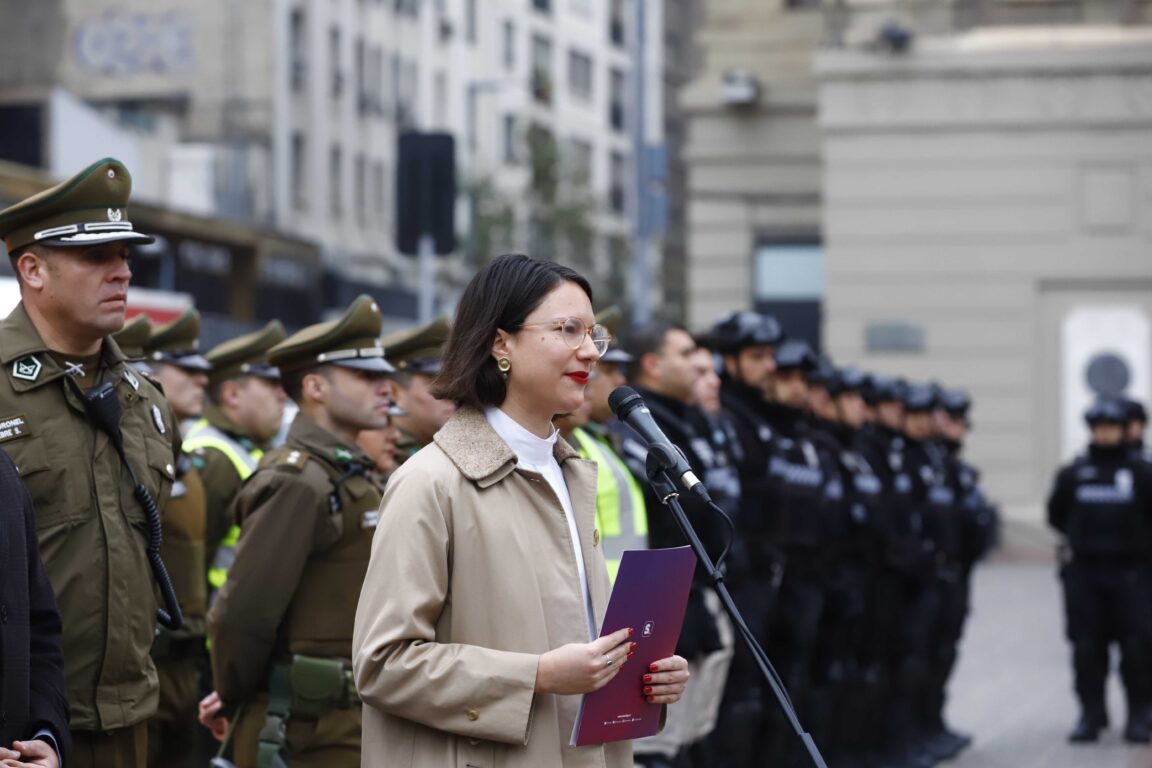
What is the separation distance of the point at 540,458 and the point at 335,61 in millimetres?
49378

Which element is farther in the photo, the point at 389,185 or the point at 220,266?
the point at 389,185

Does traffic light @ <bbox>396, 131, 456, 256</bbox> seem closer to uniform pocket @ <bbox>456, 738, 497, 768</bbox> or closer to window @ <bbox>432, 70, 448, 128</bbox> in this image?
uniform pocket @ <bbox>456, 738, 497, 768</bbox>

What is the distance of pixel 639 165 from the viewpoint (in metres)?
28.9

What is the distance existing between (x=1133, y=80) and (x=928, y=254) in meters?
3.45

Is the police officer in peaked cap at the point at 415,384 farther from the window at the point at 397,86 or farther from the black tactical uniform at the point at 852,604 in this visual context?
the window at the point at 397,86

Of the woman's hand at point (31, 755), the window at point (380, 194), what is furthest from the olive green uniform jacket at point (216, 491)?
the window at point (380, 194)

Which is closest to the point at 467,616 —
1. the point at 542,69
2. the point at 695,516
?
the point at 695,516

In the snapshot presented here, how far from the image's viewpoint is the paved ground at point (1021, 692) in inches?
529

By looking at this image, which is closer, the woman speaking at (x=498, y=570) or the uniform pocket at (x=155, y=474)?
the woman speaking at (x=498, y=570)

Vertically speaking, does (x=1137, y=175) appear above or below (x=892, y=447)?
above

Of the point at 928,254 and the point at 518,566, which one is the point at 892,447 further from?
the point at 928,254

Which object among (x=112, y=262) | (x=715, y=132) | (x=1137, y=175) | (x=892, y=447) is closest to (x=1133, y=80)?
(x=1137, y=175)

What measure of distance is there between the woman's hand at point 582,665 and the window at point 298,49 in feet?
152

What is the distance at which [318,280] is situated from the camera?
159ft
